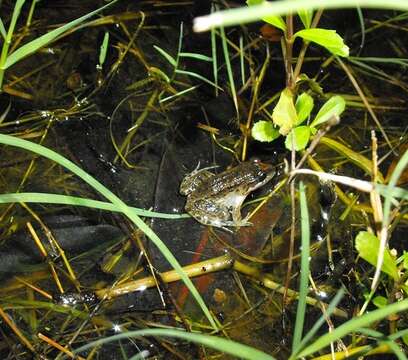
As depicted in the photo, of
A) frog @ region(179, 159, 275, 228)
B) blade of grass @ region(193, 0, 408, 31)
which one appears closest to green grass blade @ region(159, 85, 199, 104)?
frog @ region(179, 159, 275, 228)

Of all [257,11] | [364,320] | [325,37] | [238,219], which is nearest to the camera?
[257,11]

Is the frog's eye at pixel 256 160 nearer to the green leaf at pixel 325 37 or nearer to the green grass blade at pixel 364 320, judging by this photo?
the green leaf at pixel 325 37

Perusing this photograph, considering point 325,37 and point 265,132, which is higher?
point 325,37

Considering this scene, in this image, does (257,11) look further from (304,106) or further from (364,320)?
(304,106)

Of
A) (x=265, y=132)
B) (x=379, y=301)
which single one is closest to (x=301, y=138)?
(x=265, y=132)

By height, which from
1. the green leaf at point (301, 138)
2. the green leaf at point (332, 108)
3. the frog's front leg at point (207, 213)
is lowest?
the frog's front leg at point (207, 213)

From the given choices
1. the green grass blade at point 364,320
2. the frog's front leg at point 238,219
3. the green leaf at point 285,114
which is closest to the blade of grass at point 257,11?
the green grass blade at point 364,320

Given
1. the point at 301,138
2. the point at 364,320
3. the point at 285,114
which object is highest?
the point at 285,114

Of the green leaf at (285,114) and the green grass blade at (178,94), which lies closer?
the green leaf at (285,114)
